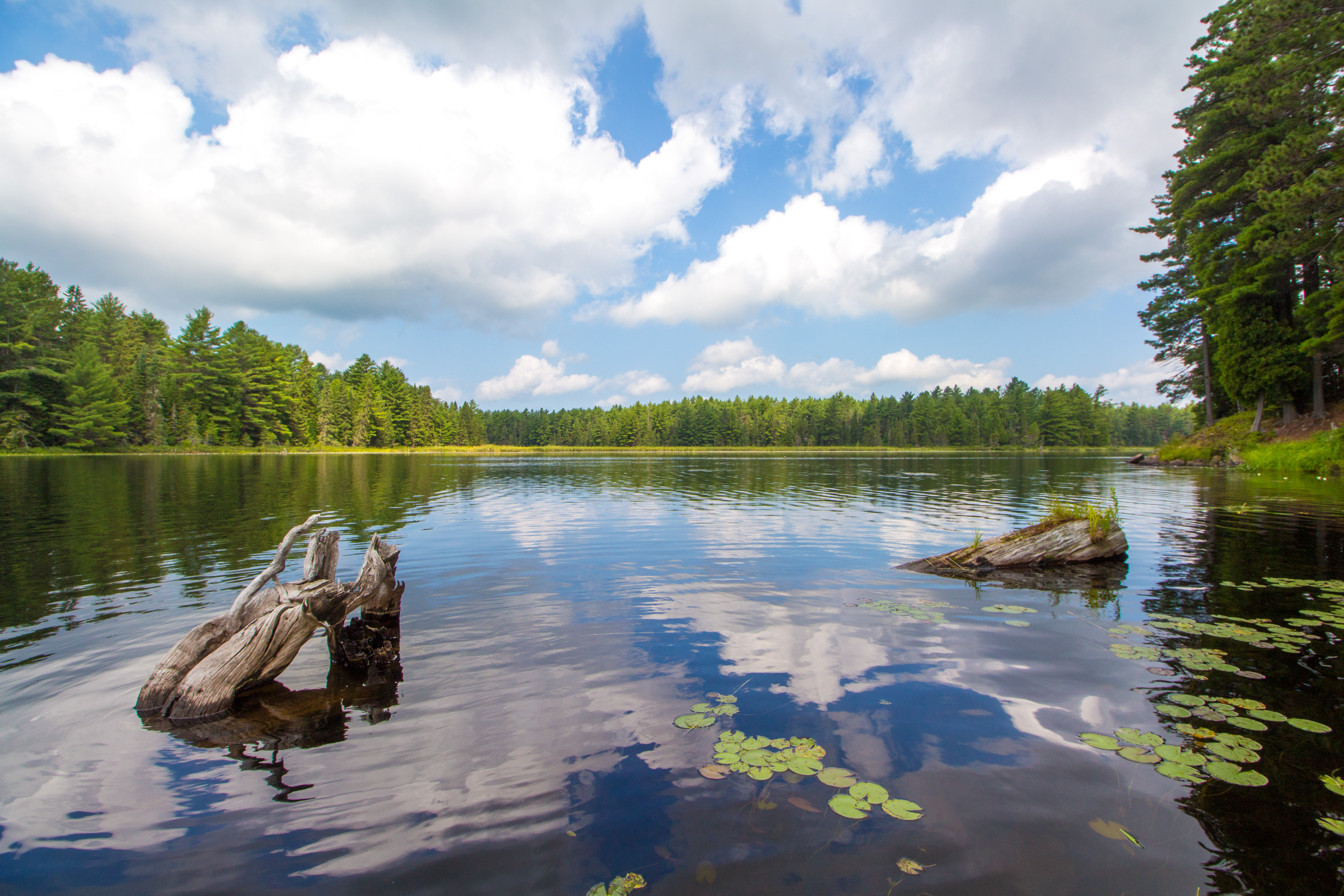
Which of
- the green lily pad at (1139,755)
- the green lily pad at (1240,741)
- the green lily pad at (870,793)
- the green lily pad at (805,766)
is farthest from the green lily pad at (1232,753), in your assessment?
the green lily pad at (805,766)

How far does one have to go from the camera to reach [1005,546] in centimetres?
1275

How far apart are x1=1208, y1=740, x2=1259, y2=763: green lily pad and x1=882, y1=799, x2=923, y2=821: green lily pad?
286 cm

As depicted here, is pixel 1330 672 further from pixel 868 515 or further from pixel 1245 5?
pixel 1245 5

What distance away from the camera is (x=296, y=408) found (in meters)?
102

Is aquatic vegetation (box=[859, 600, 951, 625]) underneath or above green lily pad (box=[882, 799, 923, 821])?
underneath

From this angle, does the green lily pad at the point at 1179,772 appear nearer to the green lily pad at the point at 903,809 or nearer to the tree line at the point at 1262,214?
the green lily pad at the point at 903,809

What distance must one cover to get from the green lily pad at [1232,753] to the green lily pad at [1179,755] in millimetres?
165

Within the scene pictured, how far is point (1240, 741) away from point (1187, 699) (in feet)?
3.21

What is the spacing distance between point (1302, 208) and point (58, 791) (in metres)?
34.3

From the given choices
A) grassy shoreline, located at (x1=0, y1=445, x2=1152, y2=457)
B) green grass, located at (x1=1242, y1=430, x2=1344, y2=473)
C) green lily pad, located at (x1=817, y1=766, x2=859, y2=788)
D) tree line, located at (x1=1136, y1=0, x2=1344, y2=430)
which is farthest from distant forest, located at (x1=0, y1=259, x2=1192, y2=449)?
green grass, located at (x1=1242, y1=430, x2=1344, y2=473)

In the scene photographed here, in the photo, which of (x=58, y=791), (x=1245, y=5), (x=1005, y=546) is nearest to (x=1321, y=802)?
(x=1005, y=546)

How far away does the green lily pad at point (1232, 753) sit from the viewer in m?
4.73

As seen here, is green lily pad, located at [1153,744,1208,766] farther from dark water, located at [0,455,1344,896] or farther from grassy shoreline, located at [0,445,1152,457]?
grassy shoreline, located at [0,445,1152,457]

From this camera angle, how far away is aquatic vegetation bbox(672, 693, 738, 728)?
225 inches
